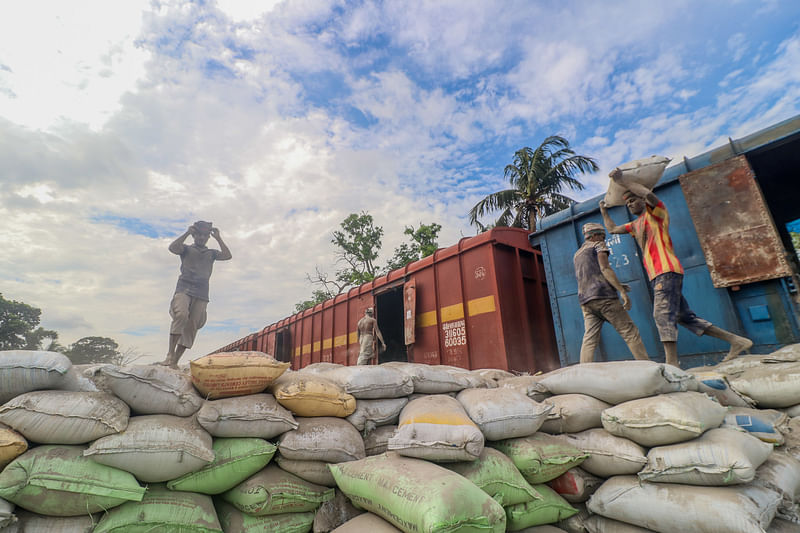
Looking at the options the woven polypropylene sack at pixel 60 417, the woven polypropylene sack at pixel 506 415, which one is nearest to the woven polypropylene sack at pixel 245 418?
the woven polypropylene sack at pixel 60 417

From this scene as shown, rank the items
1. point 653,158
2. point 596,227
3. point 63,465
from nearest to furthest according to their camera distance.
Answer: point 63,465 → point 653,158 → point 596,227

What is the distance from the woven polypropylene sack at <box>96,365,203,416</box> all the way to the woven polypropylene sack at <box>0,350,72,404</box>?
0.18 m

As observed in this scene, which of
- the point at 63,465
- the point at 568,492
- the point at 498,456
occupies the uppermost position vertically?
the point at 63,465

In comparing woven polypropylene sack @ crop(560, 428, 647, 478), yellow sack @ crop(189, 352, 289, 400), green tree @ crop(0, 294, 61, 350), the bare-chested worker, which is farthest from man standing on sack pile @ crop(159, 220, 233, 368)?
green tree @ crop(0, 294, 61, 350)

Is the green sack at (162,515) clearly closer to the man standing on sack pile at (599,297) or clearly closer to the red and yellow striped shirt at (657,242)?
the man standing on sack pile at (599,297)

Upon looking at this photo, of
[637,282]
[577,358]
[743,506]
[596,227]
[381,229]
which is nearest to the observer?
[743,506]

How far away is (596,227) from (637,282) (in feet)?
2.92

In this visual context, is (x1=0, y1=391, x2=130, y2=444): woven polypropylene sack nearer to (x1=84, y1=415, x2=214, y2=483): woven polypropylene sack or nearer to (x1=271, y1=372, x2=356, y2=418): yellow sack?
(x1=84, y1=415, x2=214, y2=483): woven polypropylene sack

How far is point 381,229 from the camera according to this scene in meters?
21.2

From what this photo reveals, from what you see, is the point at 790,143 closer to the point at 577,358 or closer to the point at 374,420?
the point at 577,358

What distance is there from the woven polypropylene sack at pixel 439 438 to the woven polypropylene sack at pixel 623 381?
913mm

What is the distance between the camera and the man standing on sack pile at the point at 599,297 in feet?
10.4

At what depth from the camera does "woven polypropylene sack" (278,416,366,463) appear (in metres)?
1.58

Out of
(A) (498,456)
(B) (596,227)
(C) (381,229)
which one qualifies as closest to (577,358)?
(B) (596,227)
